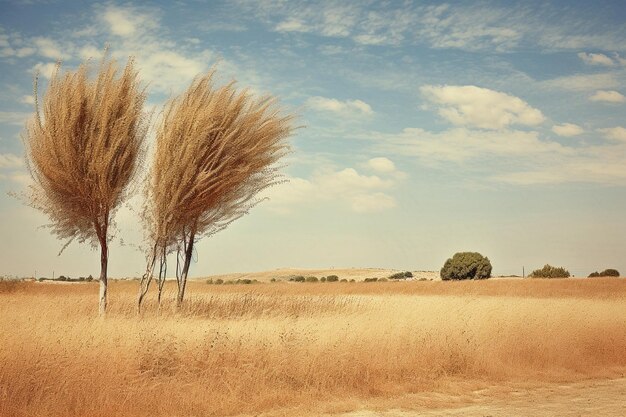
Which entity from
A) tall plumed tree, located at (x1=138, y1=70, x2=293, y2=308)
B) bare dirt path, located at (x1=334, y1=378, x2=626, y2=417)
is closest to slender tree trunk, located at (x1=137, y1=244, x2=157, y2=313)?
tall plumed tree, located at (x1=138, y1=70, x2=293, y2=308)

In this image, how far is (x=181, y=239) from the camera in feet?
43.2

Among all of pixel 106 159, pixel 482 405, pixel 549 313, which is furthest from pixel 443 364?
pixel 106 159

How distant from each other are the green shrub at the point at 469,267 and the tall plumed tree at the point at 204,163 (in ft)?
153

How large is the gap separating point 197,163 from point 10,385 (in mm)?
6435

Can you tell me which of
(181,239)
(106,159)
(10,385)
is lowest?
(10,385)

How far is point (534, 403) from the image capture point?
301 inches

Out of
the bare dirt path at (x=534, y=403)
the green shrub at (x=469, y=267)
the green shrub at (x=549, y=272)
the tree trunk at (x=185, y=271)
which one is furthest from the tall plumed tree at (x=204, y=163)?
the green shrub at (x=469, y=267)

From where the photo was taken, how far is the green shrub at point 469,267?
5603 cm

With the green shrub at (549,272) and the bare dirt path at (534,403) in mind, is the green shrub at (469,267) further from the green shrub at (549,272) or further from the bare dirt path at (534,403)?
the bare dirt path at (534,403)

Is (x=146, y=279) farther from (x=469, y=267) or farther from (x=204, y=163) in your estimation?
(x=469, y=267)

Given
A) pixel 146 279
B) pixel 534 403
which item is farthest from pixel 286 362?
pixel 146 279

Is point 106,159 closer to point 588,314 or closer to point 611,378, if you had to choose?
point 611,378

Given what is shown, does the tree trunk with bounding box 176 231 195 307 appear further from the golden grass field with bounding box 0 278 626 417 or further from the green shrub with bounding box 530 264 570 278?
the green shrub with bounding box 530 264 570 278

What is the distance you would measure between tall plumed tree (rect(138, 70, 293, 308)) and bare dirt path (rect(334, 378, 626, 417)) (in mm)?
6550
